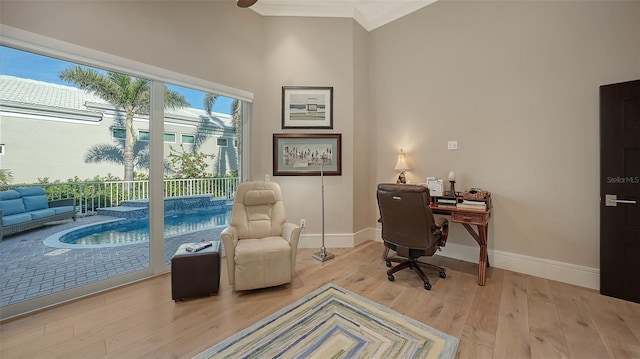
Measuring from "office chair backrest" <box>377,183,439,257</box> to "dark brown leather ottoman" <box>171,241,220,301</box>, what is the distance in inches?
72.9

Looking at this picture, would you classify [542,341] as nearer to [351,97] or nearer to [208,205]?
[351,97]

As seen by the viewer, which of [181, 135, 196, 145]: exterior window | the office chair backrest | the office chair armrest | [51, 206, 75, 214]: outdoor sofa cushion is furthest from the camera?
[181, 135, 196, 145]: exterior window

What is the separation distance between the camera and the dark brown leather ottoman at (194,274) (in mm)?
2225

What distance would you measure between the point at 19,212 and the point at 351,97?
3.89 metres

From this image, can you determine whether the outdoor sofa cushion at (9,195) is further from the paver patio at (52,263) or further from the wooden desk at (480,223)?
the wooden desk at (480,223)

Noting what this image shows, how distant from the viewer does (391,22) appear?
3779 mm

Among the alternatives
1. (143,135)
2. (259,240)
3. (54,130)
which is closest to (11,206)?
(54,130)

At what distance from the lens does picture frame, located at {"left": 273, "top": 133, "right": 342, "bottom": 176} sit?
368cm

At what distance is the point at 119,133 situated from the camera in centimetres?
258

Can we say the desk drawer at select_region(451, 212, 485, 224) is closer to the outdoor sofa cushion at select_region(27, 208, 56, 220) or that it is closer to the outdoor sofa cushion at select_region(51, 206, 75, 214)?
the outdoor sofa cushion at select_region(51, 206, 75, 214)

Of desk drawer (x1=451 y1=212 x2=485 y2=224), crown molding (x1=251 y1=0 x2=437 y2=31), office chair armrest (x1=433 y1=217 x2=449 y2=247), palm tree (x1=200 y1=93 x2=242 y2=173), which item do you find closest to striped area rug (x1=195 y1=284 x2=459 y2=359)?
office chair armrest (x1=433 y1=217 x2=449 y2=247)

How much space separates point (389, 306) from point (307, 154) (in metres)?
2.33

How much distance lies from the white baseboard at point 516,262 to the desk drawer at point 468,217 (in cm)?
77

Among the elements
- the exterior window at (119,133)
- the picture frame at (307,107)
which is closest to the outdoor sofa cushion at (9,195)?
the exterior window at (119,133)
